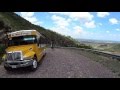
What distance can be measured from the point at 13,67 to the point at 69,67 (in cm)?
309

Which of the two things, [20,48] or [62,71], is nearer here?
[62,71]

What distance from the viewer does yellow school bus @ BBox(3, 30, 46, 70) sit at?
13.5 metres

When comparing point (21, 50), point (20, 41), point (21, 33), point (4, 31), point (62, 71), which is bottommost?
point (62, 71)

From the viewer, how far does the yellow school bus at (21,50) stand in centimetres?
1348

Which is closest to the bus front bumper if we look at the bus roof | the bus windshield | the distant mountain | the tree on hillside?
the bus windshield

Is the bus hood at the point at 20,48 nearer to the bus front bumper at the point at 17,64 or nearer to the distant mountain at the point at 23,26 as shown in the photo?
the bus front bumper at the point at 17,64

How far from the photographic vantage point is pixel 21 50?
13.7m

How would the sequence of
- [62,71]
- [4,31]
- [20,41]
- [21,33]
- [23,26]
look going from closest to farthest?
[62,71] → [21,33] → [20,41] → [23,26] → [4,31]

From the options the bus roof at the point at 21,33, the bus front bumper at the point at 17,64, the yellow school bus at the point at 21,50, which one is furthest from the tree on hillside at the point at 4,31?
the bus front bumper at the point at 17,64

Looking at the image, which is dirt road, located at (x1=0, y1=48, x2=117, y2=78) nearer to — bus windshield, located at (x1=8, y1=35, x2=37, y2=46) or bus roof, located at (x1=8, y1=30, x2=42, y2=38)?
bus windshield, located at (x1=8, y1=35, x2=37, y2=46)

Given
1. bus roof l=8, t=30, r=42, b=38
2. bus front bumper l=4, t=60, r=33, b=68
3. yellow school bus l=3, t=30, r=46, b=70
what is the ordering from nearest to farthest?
1. bus front bumper l=4, t=60, r=33, b=68
2. yellow school bus l=3, t=30, r=46, b=70
3. bus roof l=8, t=30, r=42, b=38

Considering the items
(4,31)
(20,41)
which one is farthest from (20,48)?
(4,31)

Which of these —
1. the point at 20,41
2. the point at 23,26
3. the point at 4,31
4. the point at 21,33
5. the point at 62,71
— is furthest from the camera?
the point at 4,31

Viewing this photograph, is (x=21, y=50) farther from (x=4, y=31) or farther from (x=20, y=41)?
(x=4, y=31)
